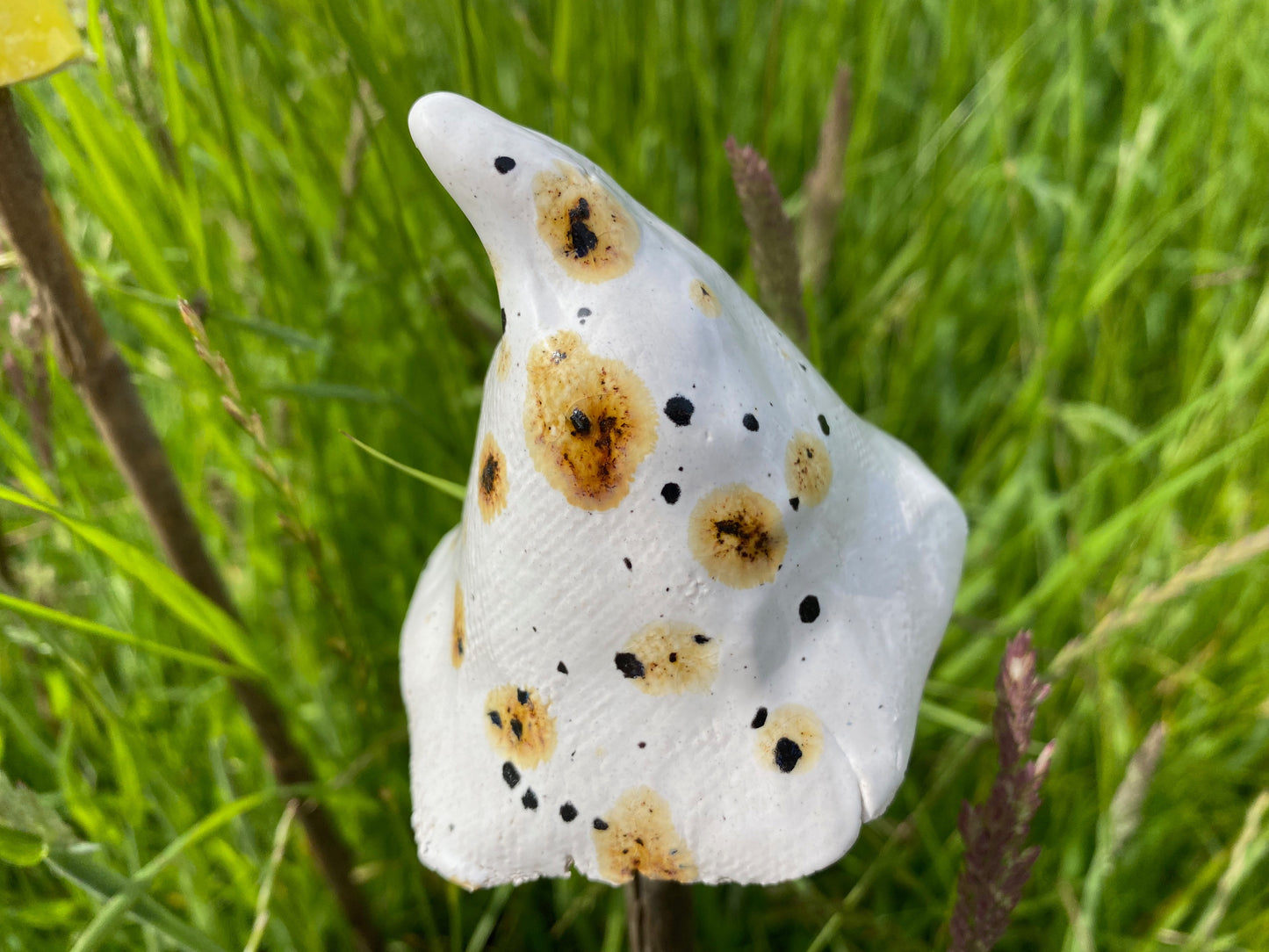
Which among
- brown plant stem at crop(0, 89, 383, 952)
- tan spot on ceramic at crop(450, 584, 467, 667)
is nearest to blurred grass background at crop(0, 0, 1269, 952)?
brown plant stem at crop(0, 89, 383, 952)

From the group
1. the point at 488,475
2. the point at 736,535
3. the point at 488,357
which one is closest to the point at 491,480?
the point at 488,475

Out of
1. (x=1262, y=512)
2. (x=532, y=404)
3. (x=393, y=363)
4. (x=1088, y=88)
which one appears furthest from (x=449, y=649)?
(x=1088, y=88)

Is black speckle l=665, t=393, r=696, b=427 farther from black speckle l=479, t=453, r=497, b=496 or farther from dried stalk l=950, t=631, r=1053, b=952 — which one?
dried stalk l=950, t=631, r=1053, b=952

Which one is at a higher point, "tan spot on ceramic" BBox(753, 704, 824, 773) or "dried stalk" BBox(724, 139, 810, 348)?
"dried stalk" BBox(724, 139, 810, 348)

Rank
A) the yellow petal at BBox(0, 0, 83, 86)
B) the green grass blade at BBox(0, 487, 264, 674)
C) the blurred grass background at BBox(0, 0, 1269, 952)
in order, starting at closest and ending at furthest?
the yellow petal at BBox(0, 0, 83, 86), the green grass blade at BBox(0, 487, 264, 674), the blurred grass background at BBox(0, 0, 1269, 952)

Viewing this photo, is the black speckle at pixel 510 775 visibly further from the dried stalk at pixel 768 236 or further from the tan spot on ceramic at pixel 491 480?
the dried stalk at pixel 768 236

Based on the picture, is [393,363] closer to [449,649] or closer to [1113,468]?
[449,649]
